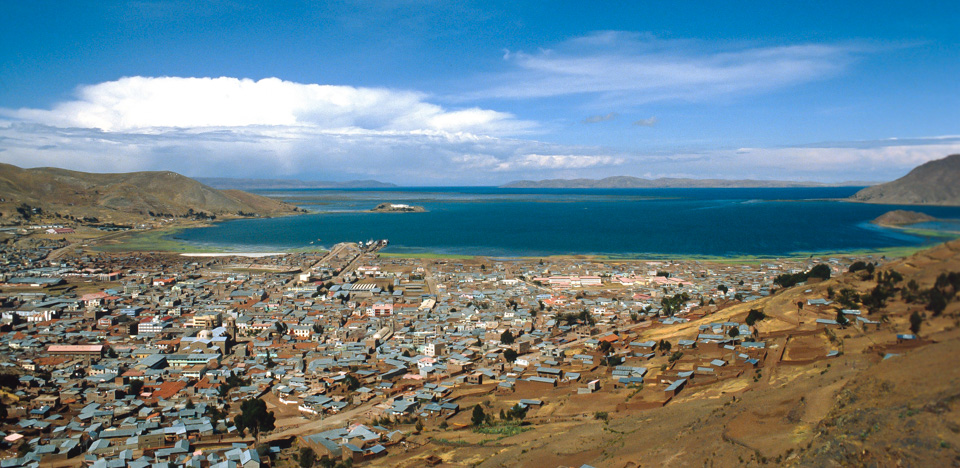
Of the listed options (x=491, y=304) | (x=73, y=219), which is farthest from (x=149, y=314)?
(x=73, y=219)

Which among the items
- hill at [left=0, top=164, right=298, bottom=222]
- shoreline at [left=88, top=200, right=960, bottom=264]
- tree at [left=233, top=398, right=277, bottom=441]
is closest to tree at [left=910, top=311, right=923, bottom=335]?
tree at [left=233, top=398, right=277, bottom=441]

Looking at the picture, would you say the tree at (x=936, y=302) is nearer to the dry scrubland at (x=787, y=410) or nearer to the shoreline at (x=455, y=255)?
the dry scrubland at (x=787, y=410)

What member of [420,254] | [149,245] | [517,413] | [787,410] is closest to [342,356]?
[517,413]

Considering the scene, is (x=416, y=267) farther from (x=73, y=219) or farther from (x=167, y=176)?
(x=167, y=176)

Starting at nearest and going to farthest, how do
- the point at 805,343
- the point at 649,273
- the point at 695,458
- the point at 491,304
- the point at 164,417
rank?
the point at 695,458 → the point at 805,343 → the point at 164,417 → the point at 491,304 → the point at 649,273

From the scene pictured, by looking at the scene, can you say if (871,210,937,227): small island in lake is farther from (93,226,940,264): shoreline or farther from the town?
(93,226,940,264): shoreline

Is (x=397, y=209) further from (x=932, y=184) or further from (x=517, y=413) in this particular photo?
(x=932, y=184)
